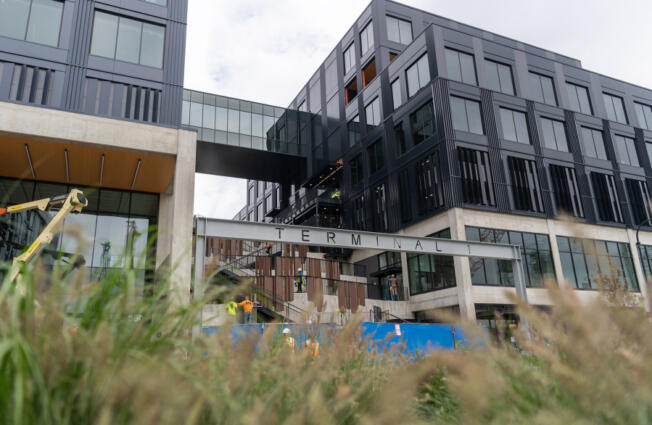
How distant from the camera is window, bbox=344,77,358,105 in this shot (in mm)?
41375

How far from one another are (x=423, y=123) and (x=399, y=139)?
2885mm

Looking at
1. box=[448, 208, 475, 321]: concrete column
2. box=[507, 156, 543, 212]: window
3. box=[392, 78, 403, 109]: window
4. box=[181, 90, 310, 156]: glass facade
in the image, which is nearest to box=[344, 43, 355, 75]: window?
box=[181, 90, 310, 156]: glass facade

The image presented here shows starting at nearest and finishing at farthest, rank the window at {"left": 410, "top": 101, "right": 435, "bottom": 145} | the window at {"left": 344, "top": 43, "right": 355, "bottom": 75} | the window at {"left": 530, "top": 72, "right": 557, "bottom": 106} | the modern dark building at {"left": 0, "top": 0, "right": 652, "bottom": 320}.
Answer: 1. the modern dark building at {"left": 0, "top": 0, "right": 652, "bottom": 320}
2. the window at {"left": 410, "top": 101, "right": 435, "bottom": 145}
3. the window at {"left": 530, "top": 72, "right": 557, "bottom": 106}
4. the window at {"left": 344, "top": 43, "right": 355, "bottom": 75}

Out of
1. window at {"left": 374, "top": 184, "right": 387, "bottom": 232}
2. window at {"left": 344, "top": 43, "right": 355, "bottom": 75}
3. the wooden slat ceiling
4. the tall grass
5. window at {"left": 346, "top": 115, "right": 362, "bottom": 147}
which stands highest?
window at {"left": 344, "top": 43, "right": 355, "bottom": 75}

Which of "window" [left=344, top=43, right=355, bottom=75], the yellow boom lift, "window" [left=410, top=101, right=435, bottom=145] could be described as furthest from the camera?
"window" [left=344, top=43, right=355, bottom=75]

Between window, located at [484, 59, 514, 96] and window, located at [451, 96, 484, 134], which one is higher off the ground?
window, located at [484, 59, 514, 96]

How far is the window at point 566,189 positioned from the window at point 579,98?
6.90 meters

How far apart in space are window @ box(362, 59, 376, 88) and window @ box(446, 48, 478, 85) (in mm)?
8421

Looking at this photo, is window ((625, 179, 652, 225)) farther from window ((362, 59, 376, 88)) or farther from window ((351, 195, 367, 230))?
window ((362, 59, 376, 88))

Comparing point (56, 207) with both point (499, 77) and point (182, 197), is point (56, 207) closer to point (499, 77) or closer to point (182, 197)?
point (182, 197)

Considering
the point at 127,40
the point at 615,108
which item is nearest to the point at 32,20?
the point at 127,40

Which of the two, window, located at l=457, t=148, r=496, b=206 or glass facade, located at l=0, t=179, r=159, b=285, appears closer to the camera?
glass facade, located at l=0, t=179, r=159, b=285

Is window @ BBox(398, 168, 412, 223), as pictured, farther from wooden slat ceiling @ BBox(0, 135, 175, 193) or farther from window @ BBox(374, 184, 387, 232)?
wooden slat ceiling @ BBox(0, 135, 175, 193)

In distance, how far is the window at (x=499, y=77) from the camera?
33719 millimetres
